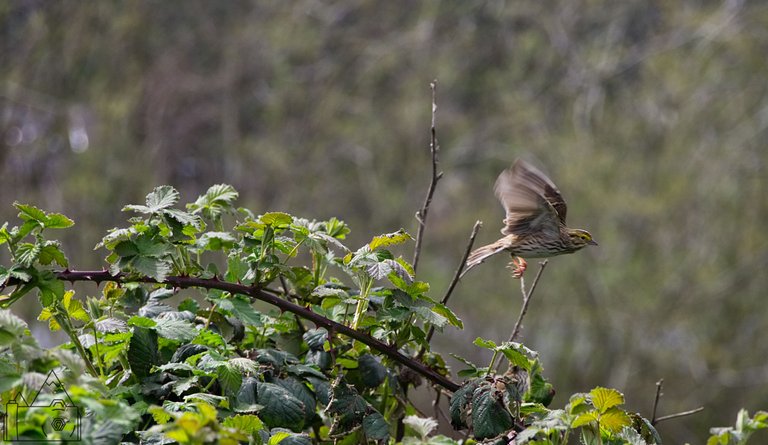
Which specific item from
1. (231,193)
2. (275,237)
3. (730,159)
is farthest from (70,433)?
(730,159)

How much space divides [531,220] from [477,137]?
11.7 meters

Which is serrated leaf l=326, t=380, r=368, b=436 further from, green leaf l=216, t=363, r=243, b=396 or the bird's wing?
the bird's wing

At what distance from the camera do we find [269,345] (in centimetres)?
217

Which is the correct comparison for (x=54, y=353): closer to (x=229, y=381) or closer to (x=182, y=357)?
(x=229, y=381)

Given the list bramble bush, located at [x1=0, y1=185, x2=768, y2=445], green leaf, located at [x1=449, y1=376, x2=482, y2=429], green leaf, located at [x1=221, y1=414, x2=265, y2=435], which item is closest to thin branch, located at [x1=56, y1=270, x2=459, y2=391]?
bramble bush, located at [x1=0, y1=185, x2=768, y2=445]

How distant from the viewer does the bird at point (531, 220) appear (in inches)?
143

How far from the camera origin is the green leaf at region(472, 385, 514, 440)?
180 centimetres

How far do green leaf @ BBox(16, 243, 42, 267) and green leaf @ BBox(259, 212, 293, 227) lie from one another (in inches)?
16.2

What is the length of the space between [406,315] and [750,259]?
1235 centimetres

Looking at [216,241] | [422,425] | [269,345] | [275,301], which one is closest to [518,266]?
[269,345]

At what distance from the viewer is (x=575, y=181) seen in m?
13.8

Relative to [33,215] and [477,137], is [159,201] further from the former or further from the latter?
[477,137]

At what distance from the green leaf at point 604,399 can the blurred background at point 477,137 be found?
426 inches

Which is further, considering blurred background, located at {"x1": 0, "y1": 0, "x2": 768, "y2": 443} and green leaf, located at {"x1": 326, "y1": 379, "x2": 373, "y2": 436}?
blurred background, located at {"x1": 0, "y1": 0, "x2": 768, "y2": 443}
